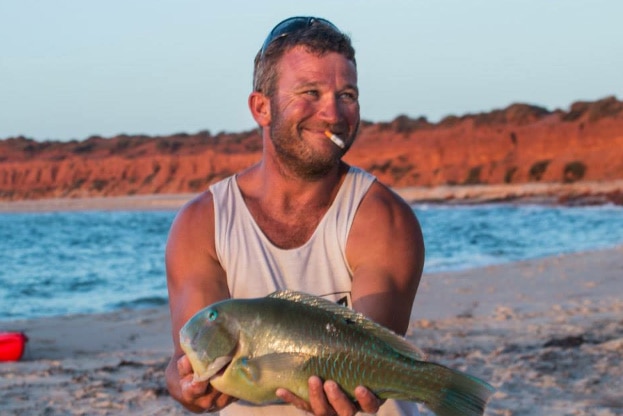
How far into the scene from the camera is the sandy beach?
555 cm

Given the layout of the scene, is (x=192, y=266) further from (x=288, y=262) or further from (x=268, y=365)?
(x=268, y=365)

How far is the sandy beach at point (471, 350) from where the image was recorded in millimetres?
5551

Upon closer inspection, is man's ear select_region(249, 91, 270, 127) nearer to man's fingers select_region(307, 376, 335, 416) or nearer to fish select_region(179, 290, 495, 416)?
fish select_region(179, 290, 495, 416)

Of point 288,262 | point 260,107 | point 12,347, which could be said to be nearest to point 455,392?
point 288,262

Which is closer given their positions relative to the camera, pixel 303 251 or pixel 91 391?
pixel 303 251

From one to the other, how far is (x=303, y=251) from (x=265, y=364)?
25.2 inches

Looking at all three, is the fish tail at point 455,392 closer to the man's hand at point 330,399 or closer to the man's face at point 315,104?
the man's hand at point 330,399

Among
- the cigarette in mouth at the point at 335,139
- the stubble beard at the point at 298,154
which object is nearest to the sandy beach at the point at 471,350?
the stubble beard at the point at 298,154

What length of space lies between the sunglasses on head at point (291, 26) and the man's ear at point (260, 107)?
14 centimetres

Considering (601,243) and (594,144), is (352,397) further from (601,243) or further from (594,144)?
(594,144)

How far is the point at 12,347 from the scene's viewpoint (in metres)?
7.22

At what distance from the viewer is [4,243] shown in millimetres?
34094

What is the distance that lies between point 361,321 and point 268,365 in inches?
10.9

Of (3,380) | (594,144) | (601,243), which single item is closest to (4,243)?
(601,243)
